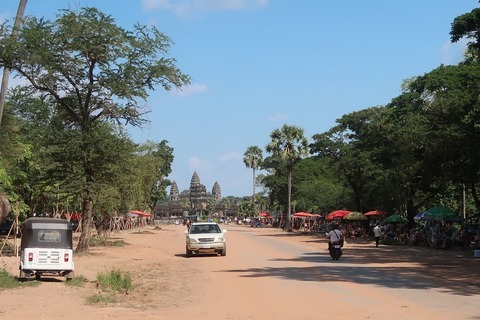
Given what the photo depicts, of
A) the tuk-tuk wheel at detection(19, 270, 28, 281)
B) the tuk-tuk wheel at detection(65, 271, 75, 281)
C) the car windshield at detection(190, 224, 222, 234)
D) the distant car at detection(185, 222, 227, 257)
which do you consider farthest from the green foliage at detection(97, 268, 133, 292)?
the car windshield at detection(190, 224, 222, 234)

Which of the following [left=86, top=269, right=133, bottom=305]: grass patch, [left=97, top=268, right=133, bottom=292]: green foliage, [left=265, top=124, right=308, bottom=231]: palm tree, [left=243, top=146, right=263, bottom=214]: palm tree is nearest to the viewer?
[left=86, top=269, right=133, bottom=305]: grass patch

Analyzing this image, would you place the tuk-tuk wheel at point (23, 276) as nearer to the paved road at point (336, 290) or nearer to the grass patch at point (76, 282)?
the grass patch at point (76, 282)

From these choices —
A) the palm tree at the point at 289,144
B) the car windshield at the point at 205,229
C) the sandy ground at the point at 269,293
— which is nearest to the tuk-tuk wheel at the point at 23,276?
the sandy ground at the point at 269,293

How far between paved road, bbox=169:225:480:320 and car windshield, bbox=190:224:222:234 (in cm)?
387

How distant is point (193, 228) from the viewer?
31.0m

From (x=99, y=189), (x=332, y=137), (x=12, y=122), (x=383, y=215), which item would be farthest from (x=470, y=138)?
(x=332, y=137)

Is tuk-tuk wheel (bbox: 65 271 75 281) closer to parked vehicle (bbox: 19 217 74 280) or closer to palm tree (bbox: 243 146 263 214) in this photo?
parked vehicle (bbox: 19 217 74 280)

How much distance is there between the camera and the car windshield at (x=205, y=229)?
30734mm

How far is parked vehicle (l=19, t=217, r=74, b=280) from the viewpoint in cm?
1816

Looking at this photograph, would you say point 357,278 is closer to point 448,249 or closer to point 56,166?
point 56,166

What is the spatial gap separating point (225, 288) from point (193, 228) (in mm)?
14296

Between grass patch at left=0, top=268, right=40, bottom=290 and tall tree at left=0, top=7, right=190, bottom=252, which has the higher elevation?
tall tree at left=0, top=7, right=190, bottom=252

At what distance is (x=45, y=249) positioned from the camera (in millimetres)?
18266

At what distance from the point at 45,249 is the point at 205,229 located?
1327 cm
